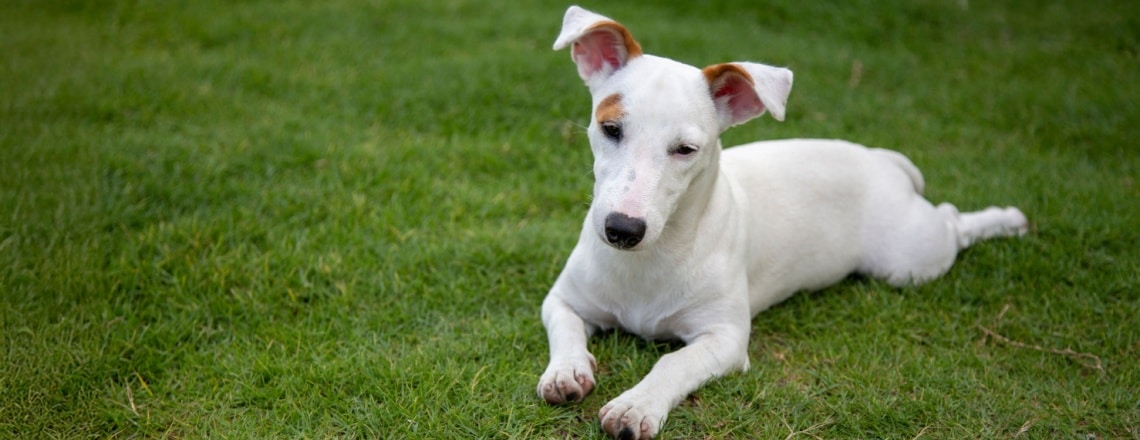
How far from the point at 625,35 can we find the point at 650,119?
1.47ft

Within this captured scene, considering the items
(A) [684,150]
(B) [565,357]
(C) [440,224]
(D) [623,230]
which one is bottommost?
(C) [440,224]

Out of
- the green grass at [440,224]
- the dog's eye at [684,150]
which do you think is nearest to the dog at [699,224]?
the dog's eye at [684,150]

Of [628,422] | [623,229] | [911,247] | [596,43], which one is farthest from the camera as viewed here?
[911,247]

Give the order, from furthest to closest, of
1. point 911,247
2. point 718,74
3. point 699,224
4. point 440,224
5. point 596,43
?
point 440,224 → point 911,247 → point 699,224 → point 596,43 → point 718,74

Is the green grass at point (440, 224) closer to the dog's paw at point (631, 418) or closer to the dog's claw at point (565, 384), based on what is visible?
the dog's claw at point (565, 384)

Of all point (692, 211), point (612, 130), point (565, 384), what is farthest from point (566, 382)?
point (612, 130)

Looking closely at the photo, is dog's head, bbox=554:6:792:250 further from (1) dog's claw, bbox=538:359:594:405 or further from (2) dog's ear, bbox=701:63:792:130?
(1) dog's claw, bbox=538:359:594:405

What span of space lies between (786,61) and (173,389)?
594 centimetres

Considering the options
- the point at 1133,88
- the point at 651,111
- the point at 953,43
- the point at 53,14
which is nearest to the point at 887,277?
the point at 651,111

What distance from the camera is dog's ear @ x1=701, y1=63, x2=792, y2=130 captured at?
3.51m

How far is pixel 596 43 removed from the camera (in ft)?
12.3

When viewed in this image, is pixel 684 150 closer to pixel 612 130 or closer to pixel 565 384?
pixel 612 130

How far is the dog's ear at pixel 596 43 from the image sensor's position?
3633mm

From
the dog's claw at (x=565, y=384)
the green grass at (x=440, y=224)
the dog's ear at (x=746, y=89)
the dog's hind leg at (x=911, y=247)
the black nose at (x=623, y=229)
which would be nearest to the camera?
the black nose at (x=623, y=229)
